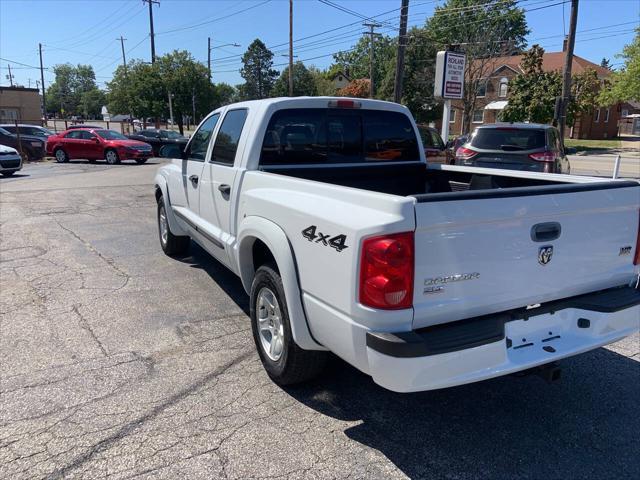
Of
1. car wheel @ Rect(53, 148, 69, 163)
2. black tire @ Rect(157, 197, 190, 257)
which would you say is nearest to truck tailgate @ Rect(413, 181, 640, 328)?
black tire @ Rect(157, 197, 190, 257)

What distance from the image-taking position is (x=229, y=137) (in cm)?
451

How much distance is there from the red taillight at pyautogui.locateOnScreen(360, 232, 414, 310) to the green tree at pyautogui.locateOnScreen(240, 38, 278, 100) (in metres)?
103

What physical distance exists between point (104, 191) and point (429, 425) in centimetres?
1205

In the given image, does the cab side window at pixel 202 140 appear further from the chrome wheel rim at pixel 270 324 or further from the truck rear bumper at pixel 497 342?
the truck rear bumper at pixel 497 342

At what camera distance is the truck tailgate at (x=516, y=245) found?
94.7 inches

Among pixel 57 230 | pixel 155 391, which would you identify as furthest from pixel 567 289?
pixel 57 230

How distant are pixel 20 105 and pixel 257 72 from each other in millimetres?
52103

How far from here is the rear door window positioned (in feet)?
13.6

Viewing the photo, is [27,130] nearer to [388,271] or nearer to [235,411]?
[235,411]

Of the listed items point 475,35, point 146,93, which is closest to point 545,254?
point 475,35

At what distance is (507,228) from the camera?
2551 mm

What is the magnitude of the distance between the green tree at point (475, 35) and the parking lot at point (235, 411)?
123 feet

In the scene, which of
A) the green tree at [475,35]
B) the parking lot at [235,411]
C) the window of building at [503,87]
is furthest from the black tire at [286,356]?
the window of building at [503,87]

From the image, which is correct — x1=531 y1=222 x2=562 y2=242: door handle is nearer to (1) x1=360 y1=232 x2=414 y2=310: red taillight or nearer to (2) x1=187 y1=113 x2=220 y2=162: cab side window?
(1) x1=360 y1=232 x2=414 y2=310: red taillight
